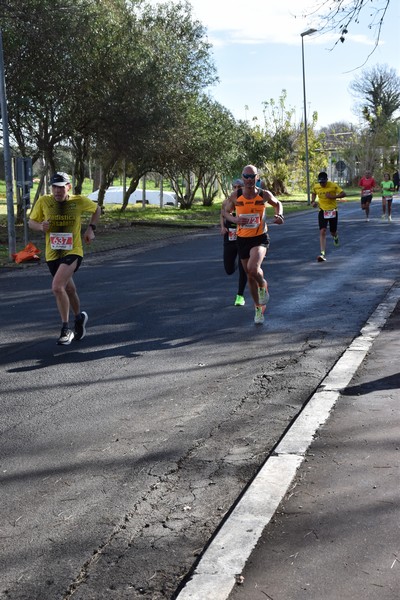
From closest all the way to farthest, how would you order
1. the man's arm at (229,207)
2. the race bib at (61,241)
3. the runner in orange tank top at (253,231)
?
the race bib at (61,241), the runner in orange tank top at (253,231), the man's arm at (229,207)

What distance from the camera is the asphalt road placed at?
391cm

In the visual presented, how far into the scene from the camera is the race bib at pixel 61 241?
9.37 meters

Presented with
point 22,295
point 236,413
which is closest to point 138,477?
point 236,413

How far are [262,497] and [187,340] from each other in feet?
16.1

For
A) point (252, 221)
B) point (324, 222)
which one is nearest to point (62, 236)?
point (252, 221)

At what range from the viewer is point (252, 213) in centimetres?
1037

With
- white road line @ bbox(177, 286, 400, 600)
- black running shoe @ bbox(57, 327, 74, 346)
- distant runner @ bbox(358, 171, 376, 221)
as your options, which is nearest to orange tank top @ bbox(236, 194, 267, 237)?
black running shoe @ bbox(57, 327, 74, 346)

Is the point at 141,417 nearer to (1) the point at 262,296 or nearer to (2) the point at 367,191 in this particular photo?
(1) the point at 262,296

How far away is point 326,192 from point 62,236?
948 centimetres

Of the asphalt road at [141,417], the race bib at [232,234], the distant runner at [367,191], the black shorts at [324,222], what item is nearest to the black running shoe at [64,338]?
the asphalt road at [141,417]

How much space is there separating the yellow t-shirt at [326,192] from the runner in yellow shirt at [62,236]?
9.07 meters

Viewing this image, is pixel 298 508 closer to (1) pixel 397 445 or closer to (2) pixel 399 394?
(1) pixel 397 445

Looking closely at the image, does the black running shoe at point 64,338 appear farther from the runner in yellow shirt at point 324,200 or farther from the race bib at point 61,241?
the runner in yellow shirt at point 324,200

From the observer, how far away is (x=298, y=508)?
171 inches
